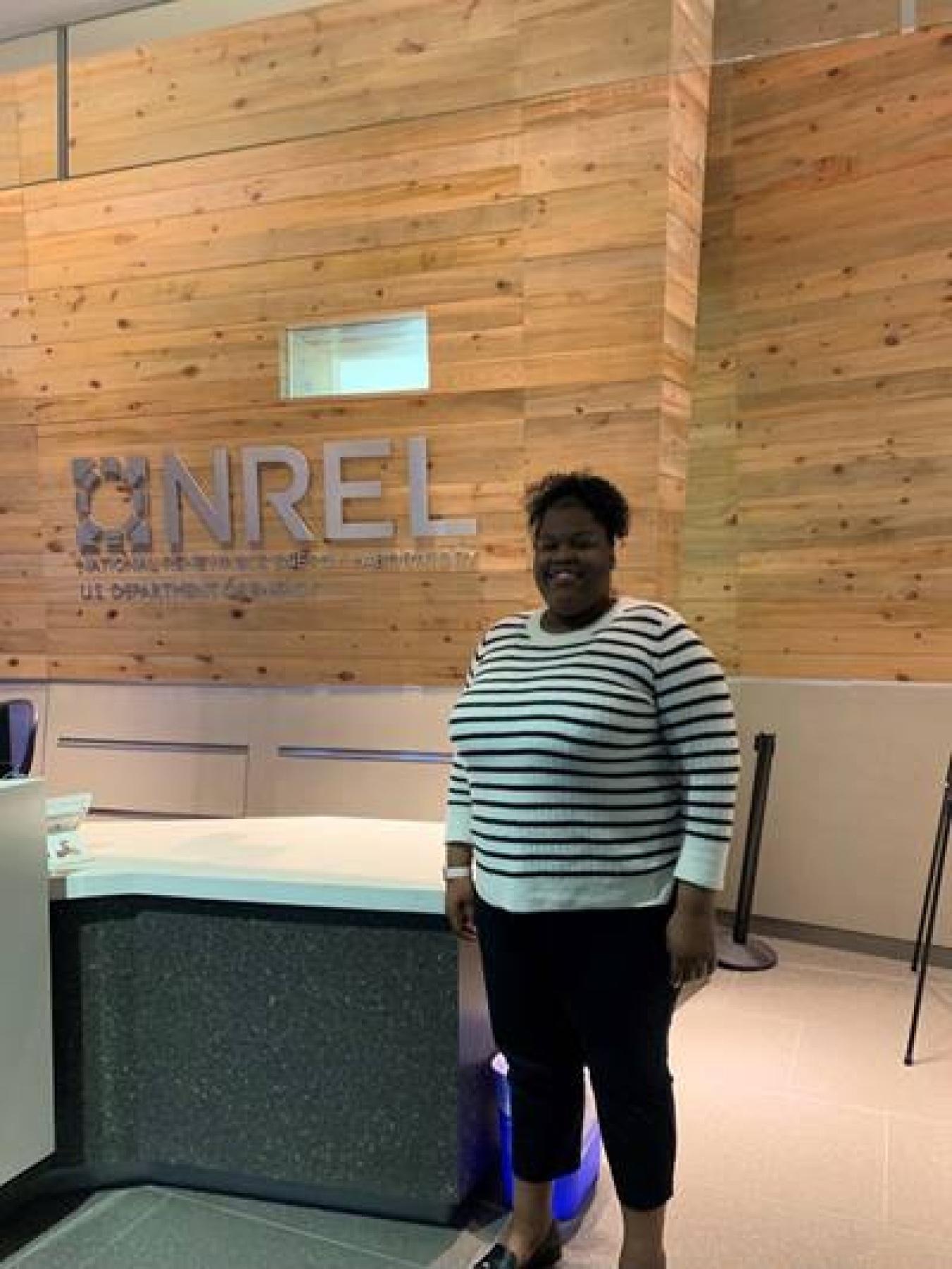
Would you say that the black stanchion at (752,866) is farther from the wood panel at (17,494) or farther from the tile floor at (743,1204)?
the wood panel at (17,494)

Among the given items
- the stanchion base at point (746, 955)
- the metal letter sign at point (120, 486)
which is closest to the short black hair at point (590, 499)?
the stanchion base at point (746, 955)

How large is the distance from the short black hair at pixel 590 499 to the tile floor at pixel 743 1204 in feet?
5.02

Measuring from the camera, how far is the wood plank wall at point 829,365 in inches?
173

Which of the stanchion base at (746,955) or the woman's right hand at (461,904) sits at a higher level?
the woman's right hand at (461,904)

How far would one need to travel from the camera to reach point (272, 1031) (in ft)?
8.20

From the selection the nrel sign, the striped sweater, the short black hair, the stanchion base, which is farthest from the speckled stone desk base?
the nrel sign

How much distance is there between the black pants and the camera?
1903 mm

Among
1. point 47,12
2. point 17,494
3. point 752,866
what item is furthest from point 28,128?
point 752,866

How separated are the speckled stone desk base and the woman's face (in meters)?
0.82

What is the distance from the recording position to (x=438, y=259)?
14.5ft

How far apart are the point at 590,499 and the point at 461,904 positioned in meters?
0.83

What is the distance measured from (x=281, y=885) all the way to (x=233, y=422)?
2905 mm

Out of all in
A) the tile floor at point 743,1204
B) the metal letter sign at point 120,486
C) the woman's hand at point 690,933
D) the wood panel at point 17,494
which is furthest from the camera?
the wood panel at point 17,494

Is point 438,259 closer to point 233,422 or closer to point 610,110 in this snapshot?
point 610,110
